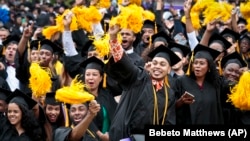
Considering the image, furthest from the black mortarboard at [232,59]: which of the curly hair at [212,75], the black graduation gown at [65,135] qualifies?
the black graduation gown at [65,135]

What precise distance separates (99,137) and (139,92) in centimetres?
85

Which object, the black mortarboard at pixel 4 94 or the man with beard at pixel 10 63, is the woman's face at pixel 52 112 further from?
the man with beard at pixel 10 63

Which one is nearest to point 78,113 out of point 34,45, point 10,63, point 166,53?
point 166,53

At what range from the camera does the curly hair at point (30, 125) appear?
27.1ft

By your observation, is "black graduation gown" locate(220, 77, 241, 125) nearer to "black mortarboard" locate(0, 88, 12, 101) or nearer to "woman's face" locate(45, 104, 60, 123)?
"woman's face" locate(45, 104, 60, 123)

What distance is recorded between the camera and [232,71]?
32.4 feet

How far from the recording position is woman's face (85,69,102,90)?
9031 millimetres

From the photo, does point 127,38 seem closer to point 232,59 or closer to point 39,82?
point 232,59

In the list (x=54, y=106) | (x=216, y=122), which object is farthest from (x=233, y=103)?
(x=54, y=106)

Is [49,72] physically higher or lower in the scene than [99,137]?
higher

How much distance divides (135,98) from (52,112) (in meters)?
1.68

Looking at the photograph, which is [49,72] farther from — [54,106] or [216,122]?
[216,122]

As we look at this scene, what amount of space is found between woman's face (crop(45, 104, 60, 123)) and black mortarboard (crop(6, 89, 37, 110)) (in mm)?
456

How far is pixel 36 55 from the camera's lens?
34.6ft
